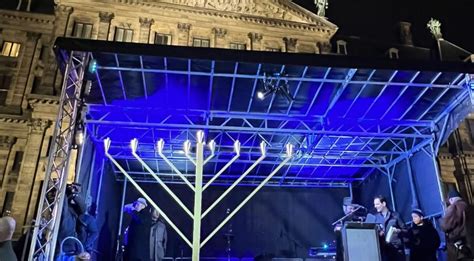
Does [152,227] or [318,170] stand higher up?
[318,170]

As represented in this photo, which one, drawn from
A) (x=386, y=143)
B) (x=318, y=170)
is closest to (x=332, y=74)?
(x=386, y=143)

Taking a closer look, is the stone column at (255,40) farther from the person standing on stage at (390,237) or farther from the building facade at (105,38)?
the person standing on stage at (390,237)

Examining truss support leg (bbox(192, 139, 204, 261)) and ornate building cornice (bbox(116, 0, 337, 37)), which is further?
ornate building cornice (bbox(116, 0, 337, 37))

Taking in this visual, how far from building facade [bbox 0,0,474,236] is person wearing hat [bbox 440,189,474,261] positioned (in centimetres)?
1634

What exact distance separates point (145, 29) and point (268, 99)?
13.0 m

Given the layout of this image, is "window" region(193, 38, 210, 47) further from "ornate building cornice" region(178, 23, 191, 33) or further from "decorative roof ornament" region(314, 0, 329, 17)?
"decorative roof ornament" region(314, 0, 329, 17)

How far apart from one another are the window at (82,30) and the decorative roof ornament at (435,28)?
24015 millimetres

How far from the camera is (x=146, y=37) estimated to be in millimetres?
21344

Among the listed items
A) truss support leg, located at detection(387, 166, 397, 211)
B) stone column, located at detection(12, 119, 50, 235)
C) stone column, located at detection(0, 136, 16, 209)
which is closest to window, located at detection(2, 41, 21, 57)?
stone column, located at detection(0, 136, 16, 209)

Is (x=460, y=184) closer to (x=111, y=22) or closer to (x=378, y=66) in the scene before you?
(x=378, y=66)

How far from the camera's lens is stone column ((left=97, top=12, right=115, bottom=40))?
68.4 ft

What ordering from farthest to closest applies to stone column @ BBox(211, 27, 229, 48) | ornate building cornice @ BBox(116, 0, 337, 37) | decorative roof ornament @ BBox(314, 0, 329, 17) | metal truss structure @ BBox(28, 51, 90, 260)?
decorative roof ornament @ BBox(314, 0, 329, 17) < stone column @ BBox(211, 27, 229, 48) < ornate building cornice @ BBox(116, 0, 337, 37) < metal truss structure @ BBox(28, 51, 90, 260)

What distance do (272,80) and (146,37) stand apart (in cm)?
1336

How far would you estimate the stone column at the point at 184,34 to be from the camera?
21750 millimetres
